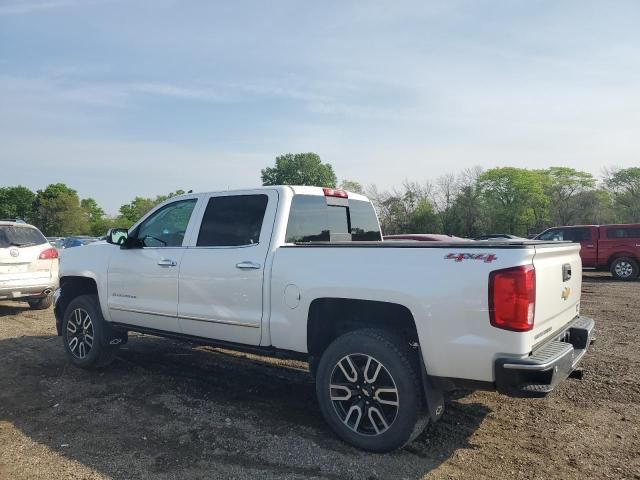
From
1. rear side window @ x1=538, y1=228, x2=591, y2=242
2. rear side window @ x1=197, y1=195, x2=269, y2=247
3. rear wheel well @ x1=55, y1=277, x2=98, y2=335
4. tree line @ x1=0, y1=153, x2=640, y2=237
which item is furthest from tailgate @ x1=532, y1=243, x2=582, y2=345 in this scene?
tree line @ x1=0, y1=153, x2=640, y2=237

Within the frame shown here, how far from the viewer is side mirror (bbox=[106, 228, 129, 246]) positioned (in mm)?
5504

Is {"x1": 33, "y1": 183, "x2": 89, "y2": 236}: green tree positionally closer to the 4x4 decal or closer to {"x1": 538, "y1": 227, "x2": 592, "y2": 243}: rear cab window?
{"x1": 538, "y1": 227, "x2": 592, "y2": 243}: rear cab window

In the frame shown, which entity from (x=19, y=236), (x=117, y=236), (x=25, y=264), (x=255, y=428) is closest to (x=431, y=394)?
(x=255, y=428)

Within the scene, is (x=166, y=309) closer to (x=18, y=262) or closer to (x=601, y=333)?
(x=18, y=262)

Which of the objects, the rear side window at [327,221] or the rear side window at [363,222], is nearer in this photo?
the rear side window at [327,221]

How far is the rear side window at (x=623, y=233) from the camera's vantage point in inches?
645

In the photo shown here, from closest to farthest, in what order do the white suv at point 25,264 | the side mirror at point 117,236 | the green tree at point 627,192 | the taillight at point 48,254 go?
the side mirror at point 117,236 → the white suv at point 25,264 → the taillight at point 48,254 → the green tree at point 627,192

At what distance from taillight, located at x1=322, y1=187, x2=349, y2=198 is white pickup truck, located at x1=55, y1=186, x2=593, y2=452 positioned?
0.01 m

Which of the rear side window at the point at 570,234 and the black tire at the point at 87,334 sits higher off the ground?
the rear side window at the point at 570,234

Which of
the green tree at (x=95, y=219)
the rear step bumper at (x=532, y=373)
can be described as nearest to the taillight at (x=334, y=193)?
the rear step bumper at (x=532, y=373)

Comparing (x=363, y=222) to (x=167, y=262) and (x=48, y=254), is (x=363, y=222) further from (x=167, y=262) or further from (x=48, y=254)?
(x=48, y=254)

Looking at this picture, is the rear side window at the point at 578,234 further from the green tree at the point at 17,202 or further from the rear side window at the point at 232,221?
the green tree at the point at 17,202

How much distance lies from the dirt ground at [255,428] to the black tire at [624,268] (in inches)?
472

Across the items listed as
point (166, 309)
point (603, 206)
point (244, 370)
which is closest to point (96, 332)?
point (166, 309)
